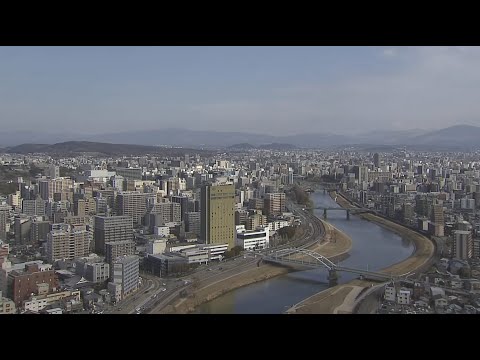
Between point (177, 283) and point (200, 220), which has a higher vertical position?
point (200, 220)

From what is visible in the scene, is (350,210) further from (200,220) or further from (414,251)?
(200,220)

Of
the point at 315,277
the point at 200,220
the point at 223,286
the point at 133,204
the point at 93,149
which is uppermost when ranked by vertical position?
the point at 93,149

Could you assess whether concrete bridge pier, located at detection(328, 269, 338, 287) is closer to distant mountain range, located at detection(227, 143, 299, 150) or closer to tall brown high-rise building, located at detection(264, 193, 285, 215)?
tall brown high-rise building, located at detection(264, 193, 285, 215)

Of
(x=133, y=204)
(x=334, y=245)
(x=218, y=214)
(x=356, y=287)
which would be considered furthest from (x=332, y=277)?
(x=133, y=204)

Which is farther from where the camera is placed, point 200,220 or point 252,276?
point 200,220

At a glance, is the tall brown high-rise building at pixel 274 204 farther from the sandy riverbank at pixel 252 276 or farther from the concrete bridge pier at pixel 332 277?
the concrete bridge pier at pixel 332 277
